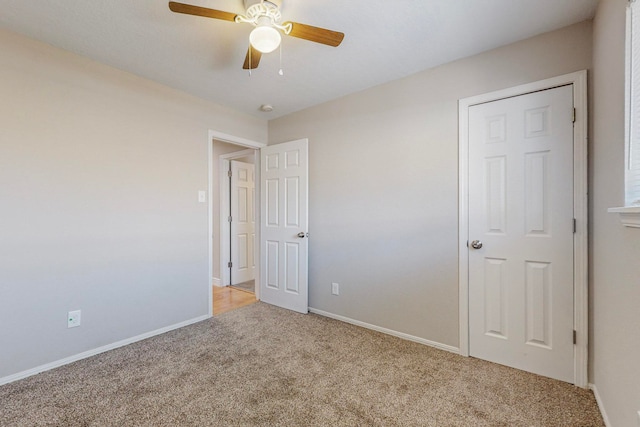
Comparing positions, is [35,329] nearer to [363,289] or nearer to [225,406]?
[225,406]

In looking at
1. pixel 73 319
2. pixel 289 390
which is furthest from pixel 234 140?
pixel 289 390

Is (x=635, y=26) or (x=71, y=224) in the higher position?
(x=635, y=26)

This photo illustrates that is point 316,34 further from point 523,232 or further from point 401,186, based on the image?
point 523,232

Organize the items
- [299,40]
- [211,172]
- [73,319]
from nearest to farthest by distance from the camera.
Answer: [299,40], [73,319], [211,172]

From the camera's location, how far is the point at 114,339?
2393 mm

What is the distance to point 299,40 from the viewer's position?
201 cm

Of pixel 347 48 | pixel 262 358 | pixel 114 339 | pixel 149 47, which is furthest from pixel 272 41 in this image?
pixel 114 339

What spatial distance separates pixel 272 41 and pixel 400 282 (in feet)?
7.02

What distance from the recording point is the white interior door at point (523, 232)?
1.88m

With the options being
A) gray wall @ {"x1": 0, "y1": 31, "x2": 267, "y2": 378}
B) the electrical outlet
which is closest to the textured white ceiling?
gray wall @ {"x1": 0, "y1": 31, "x2": 267, "y2": 378}

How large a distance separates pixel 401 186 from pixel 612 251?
144cm

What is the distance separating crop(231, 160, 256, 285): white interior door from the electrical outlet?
231 cm

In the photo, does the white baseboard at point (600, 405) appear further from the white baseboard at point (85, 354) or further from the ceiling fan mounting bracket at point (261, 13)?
the white baseboard at point (85, 354)

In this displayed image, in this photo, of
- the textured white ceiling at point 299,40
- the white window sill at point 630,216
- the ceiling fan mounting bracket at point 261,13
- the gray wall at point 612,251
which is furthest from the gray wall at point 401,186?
the ceiling fan mounting bracket at point 261,13
